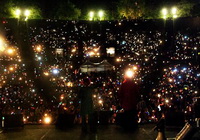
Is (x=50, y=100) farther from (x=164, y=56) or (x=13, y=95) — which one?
(x=164, y=56)

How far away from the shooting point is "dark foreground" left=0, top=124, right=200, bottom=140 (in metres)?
6.28

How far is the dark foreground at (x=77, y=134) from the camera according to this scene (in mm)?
6277

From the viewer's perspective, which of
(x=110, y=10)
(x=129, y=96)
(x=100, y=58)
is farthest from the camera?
(x=110, y=10)

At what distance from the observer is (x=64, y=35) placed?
1551cm

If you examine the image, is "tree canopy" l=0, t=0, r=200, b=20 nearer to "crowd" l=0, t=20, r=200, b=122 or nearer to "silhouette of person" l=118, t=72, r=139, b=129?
"crowd" l=0, t=20, r=200, b=122

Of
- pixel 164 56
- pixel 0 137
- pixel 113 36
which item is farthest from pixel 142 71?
pixel 0 137

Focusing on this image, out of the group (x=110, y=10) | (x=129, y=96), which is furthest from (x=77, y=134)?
(x=110, y=10)

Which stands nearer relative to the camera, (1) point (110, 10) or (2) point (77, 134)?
(2) point (77, 134)

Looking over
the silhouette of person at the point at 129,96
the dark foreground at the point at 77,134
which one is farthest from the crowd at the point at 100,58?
the silhouette of person at the point at 129,96

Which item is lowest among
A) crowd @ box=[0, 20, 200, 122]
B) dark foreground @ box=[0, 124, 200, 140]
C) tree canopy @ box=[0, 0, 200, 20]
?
dark foreground @ box=[0, 124, 200, 140]

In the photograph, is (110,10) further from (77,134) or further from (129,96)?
(77,134)

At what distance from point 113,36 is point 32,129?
967cm

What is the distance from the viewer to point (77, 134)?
672cm

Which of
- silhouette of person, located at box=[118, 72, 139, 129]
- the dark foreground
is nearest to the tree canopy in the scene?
the dark foreground
